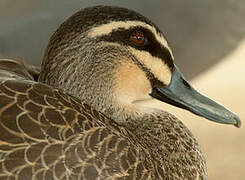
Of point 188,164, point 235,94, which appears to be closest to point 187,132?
point 188,164

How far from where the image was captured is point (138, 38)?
1269mm

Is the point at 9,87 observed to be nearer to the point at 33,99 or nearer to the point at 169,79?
the point at 33,99

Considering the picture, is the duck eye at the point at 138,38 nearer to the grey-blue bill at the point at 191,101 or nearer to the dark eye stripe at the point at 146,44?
the dark eye stripe at the point at 146,44

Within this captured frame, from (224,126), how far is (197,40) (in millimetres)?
596

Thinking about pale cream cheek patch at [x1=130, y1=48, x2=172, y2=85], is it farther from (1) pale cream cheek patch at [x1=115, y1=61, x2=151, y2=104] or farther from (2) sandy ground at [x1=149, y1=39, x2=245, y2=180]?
(2) sandy ground at [x1=149, y1=39, x2=245, y2=180]

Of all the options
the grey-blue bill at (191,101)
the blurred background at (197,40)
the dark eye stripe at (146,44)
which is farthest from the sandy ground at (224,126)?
the dark eye stripe at (146,44)

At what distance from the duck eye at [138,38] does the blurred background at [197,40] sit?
84 cm

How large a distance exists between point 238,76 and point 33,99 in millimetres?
1438

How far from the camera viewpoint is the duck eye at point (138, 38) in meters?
1.26

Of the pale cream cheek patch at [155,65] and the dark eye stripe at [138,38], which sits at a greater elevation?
the dark eye stripe at [138,38]

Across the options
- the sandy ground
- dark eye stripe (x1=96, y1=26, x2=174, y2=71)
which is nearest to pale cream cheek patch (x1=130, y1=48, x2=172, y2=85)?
dark eye stripe (x1=96, y1=26, x2=174, y2=71)

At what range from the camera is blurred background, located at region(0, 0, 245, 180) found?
6.98 feet

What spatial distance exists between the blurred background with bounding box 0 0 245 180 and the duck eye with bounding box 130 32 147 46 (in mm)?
836

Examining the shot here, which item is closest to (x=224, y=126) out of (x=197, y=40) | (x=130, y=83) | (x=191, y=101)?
(x=197, y=40)
